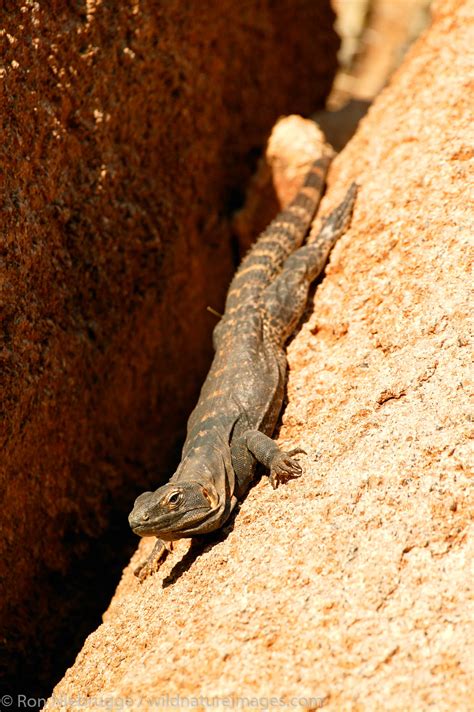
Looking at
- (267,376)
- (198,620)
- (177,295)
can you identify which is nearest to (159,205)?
(177,295)

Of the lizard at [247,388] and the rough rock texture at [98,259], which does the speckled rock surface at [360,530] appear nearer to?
the lizard at [247,388]

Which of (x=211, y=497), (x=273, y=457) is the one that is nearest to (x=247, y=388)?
(x=273, y=457)

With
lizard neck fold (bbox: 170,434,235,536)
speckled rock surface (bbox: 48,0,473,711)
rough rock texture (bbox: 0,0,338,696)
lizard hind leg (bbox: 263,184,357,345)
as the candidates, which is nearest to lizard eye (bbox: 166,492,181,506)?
lizard neck fold (bbox: 170,434,235,536)

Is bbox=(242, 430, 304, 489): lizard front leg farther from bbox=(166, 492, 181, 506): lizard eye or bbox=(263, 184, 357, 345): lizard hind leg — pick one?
bbox=(263, 184, 357, 345): lizard hind leg

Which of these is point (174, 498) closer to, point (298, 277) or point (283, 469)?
point (283, 469)

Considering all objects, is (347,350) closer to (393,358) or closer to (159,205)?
(393,358)

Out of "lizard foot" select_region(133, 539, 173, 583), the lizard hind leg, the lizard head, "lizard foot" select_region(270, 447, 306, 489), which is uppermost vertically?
the lizard hind leg
